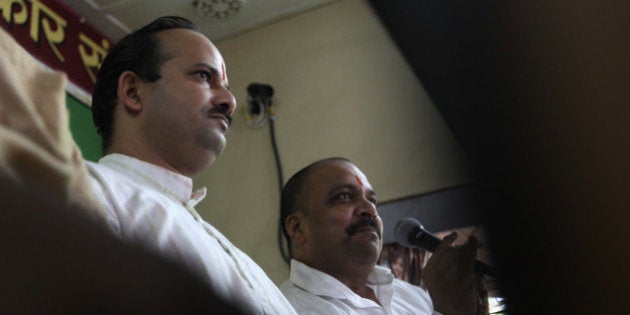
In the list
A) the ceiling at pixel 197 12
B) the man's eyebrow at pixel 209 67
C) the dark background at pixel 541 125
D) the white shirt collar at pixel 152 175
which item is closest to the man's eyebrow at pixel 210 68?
the man's eyebrow at pixel 209 67

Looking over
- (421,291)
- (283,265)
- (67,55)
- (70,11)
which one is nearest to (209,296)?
(421,291)

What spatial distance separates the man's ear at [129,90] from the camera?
0.92 metres

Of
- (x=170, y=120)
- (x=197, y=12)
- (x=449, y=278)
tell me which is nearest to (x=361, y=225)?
(x=449, y=278)

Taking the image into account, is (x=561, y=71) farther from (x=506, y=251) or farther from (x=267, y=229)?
(x=267, y=229)

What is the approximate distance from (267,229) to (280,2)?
822mm

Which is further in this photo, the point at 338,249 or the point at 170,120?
the point at 338,249

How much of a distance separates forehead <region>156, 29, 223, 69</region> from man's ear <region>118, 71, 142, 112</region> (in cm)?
6

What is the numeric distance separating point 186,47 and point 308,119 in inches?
50.4

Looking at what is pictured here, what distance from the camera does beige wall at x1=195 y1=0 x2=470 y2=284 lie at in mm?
2057

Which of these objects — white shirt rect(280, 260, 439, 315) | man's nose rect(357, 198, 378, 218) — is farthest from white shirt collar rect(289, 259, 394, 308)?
man's nose rect(357, 198, 378, 218)

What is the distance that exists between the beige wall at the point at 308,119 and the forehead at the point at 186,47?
1.07m

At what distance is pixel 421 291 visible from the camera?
1299mm

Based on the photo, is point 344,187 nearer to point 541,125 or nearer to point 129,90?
point 129,90

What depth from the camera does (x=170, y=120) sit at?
0.90 metres
